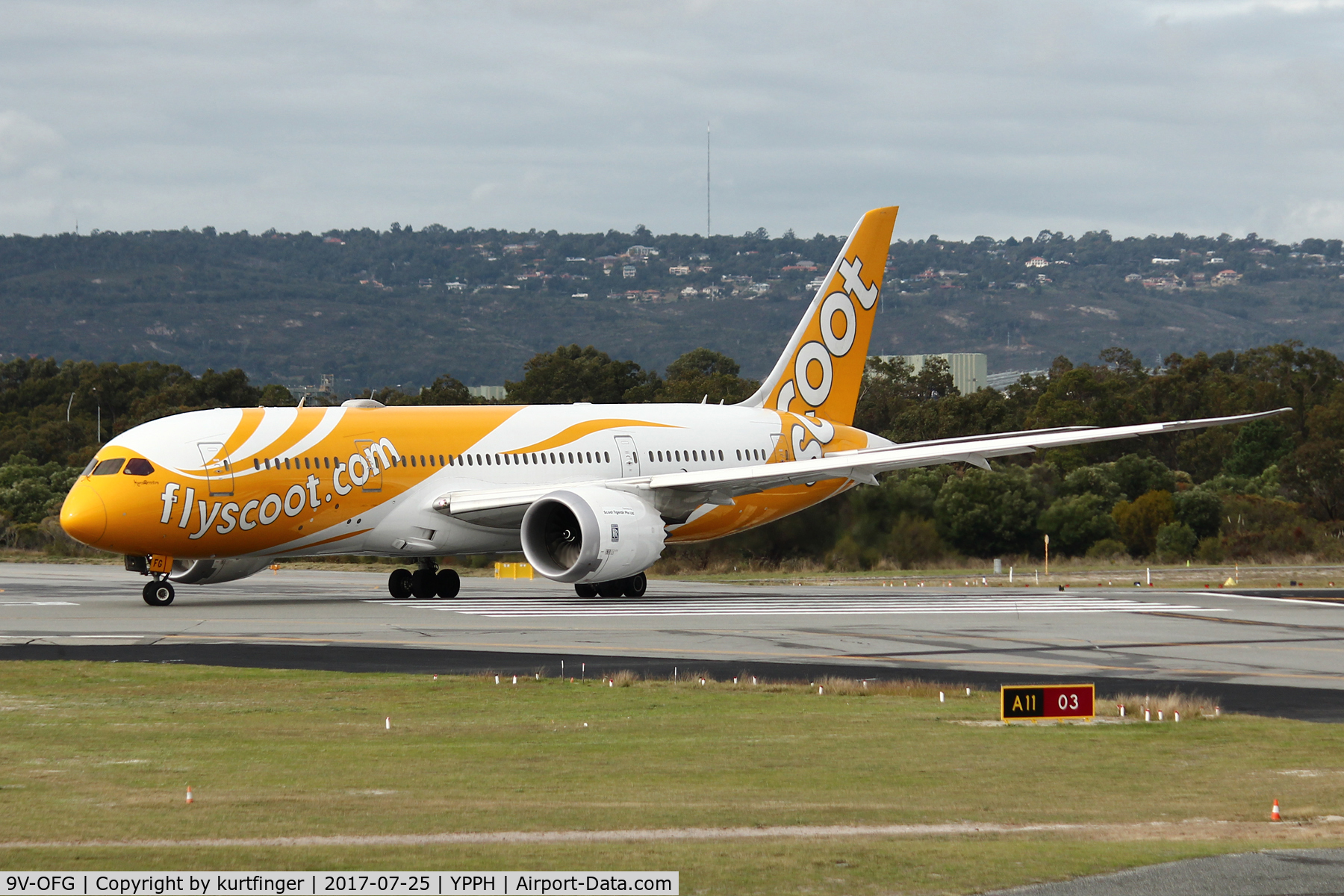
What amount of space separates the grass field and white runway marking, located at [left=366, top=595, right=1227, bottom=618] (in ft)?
38.9

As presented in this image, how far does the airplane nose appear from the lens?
32469mm

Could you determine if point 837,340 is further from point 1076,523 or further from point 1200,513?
point 1200,513

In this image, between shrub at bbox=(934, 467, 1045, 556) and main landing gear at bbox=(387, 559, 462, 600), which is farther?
shrub at bbox=(934, 467, 1045, 556)

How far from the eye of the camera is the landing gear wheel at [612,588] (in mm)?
37656

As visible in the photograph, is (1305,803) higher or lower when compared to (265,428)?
lower

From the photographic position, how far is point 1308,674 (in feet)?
73.2

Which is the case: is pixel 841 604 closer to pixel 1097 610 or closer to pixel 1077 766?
pixel 1097 610

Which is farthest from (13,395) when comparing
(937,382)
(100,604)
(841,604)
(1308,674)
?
(1308,674)

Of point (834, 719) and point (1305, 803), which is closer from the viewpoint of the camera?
point (1305, 803)

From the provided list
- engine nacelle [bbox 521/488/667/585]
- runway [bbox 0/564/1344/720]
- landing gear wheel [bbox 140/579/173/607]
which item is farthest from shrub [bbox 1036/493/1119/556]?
landing gear wheel [bbox 140/579/173/607]

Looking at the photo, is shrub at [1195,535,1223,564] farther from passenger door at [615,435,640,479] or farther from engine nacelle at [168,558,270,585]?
engine nacelle at [168,558,270,585]

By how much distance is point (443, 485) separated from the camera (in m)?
36.5

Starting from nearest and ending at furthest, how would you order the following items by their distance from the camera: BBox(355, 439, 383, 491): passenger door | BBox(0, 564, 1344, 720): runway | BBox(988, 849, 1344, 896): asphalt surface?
BBox(988, 849, 1344, 896): asphalt surface, BBox(0, 564, 1344, 720): runway, BBox(355, 439, 383, 491): passenger door

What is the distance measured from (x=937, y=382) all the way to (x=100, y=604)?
90696 millimetres
